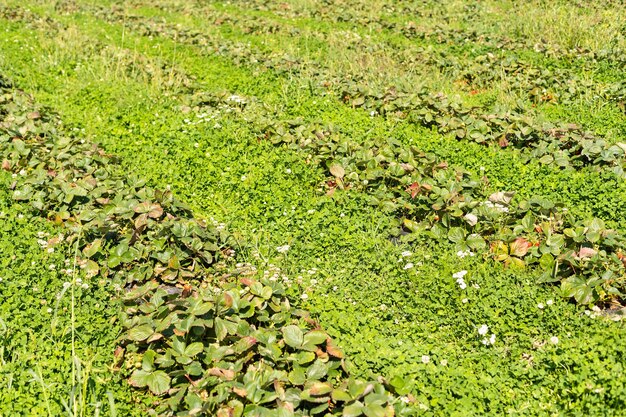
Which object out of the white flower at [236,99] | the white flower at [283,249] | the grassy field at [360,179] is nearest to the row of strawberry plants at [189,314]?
the grassy field at [360,179]

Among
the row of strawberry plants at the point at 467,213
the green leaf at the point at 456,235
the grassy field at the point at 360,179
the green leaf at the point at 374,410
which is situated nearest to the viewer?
the green leaf at the point at 374,410

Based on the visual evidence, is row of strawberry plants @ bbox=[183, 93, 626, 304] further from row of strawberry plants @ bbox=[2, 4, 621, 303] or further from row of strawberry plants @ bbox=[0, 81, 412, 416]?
row of strawberry plants @ bbox=[0, 81, 412, 416]

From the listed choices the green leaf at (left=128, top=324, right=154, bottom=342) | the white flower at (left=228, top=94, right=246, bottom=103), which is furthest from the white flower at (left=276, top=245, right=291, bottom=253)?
the white flower at (left=228, top=94, right=246, bottom=103)

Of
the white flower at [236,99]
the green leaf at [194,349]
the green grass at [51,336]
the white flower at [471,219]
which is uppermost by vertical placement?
the white flower at [471,219]

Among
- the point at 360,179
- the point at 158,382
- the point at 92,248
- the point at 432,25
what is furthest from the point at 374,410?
the point at 432,25

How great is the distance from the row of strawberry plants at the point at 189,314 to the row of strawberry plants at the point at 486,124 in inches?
140

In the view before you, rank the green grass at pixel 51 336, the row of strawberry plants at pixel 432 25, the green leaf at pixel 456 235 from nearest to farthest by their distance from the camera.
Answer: the green grass at pixel 51 336 < the green leaf at pixel 456 235 < the row of strawberry plants at pixel 432 25

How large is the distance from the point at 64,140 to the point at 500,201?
4944 millimetres

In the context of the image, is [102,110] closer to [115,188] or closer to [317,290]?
[115,188]

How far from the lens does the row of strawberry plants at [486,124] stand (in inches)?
275

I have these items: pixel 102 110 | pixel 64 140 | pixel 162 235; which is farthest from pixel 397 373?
pixel 102 110

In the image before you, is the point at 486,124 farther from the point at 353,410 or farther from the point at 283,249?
the point at 353,410

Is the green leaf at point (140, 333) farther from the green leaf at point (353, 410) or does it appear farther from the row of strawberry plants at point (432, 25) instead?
the row of strawberry plants at point (432, 25)

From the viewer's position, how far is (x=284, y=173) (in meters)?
6.97
